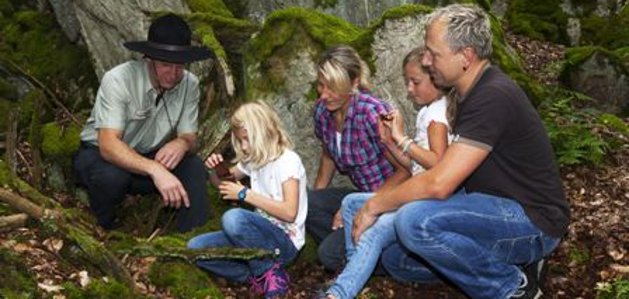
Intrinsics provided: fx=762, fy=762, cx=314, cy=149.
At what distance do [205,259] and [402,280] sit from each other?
1613 mm

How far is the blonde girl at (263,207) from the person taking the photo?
5.88 m

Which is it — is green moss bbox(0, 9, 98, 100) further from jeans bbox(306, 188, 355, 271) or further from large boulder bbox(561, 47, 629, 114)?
large boulder bbox(561, 47, 629, 114)

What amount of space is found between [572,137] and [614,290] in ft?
8.81

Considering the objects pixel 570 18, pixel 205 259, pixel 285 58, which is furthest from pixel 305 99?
pixel 570 18

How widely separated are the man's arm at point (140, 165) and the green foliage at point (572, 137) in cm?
411

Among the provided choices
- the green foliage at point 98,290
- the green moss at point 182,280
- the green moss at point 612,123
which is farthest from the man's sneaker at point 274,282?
the green moss at point 612,123

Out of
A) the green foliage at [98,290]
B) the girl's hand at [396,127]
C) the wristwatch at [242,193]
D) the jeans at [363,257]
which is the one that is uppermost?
the girl's hand at [396,127]

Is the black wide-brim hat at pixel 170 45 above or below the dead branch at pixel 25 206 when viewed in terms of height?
above

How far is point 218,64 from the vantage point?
849 cm

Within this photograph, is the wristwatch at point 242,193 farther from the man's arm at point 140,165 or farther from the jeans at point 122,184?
the jeans at point 122,184

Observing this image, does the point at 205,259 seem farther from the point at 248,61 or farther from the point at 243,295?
the point at 248,61

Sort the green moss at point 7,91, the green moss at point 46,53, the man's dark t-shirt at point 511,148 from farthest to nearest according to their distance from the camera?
Result: the green moss at point 46,53, the green moss at point 7,91, the man's dark t-shirt at point 511,148

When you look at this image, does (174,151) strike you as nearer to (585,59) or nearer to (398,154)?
(398,154)

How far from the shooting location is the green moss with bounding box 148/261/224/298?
559 centimetres
